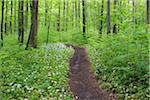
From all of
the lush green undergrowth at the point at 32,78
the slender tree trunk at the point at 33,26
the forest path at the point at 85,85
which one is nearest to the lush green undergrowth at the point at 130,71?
the forest path at the point at 85,85

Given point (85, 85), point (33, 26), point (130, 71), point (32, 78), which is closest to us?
point (130, 71)

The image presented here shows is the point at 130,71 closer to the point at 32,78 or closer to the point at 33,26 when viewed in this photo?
the point at 32,78

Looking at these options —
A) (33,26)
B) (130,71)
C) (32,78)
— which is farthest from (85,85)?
(33,26)

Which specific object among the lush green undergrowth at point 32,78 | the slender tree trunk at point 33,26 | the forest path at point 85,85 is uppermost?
the slender tree trunk at point 33,26

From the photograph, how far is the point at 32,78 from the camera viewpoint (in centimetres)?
1117

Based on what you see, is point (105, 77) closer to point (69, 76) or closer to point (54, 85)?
point (69, 76)

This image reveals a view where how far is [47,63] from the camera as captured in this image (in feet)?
48.1

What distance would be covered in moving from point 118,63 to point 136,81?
2012mm

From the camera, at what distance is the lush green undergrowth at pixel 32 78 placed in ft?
30.3

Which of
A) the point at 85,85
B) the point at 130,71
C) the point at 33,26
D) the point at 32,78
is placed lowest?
the point at 85,85

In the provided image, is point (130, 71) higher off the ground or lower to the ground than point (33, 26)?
lower

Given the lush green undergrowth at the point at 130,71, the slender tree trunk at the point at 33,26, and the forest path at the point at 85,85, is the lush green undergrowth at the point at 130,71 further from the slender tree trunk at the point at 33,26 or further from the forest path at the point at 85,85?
the slender tree trunk at the point at 33,26

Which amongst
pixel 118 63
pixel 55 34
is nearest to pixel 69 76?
pixel 118 63

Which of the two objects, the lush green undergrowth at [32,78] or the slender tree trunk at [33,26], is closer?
the lush green undergrowth at [32,78]
